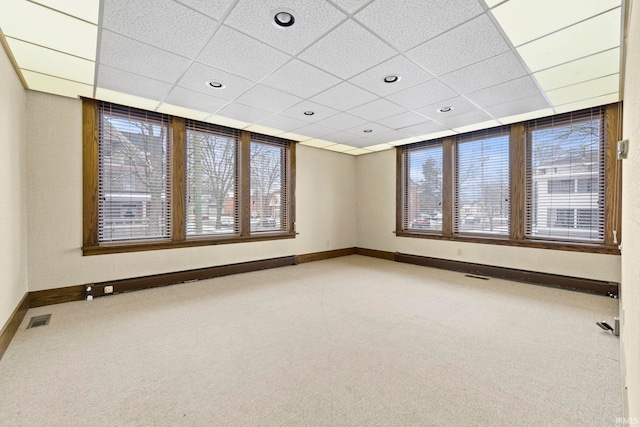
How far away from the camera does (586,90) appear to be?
3.39 metres

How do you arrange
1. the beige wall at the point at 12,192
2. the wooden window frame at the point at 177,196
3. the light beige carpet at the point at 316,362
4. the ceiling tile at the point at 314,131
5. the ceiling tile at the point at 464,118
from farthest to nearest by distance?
1. the ceiling tile at the point at 314,131
2. the ceiling tile at the point at 464,118
3. the wooden window frame at the point at 177,196
4. the beige wall at the point at 12,192
5. the light beige carpet at the point at 316,362

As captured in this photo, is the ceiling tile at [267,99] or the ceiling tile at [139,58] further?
the ceiling tile at [267,99]

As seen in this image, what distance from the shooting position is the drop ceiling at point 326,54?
6.82 ft

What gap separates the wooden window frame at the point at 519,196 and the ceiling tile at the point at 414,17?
3361mm

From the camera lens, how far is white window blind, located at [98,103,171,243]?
4.00m

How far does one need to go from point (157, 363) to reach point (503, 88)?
4.41m

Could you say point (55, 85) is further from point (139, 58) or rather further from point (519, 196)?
point (519, 196)

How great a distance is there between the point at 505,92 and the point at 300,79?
2.44 m

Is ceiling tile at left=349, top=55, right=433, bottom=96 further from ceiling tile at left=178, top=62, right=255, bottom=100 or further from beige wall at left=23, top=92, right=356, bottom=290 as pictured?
beige wall at left=23, top=92, right=356, bottom=290

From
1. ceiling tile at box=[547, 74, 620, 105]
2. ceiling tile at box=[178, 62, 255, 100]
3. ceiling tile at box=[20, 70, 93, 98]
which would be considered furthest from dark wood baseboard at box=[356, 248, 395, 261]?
ceiling tile at box=[20, 70, 93, 98]

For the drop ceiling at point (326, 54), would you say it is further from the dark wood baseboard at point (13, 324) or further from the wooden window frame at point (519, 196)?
the dark wood baseboard at point (13, 324)

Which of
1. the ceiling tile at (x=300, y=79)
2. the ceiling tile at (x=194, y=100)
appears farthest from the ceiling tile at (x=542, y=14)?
the ceiling tile at (x=194, y=100)

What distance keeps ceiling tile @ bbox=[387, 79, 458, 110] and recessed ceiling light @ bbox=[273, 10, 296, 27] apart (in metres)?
1.73

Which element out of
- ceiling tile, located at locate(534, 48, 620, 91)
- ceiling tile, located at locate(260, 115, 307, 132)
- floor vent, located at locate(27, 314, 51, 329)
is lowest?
floor vent, located at locate(27, 314, 51, 329)
